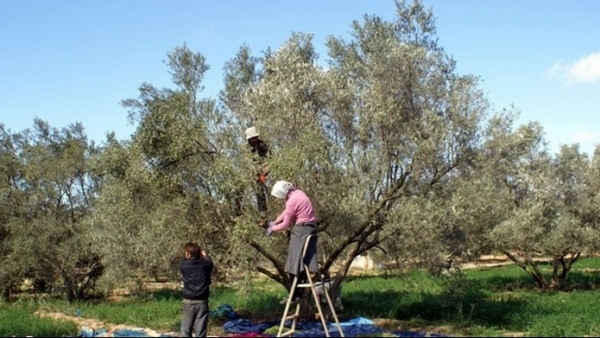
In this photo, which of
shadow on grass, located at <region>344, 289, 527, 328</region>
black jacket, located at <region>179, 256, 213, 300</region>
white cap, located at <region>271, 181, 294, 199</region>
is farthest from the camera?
shadow on grass, located at <region>344, 289, 527, 328</region>

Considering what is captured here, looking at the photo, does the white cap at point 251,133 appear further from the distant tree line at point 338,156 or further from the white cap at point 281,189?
the white cap at point 281,189

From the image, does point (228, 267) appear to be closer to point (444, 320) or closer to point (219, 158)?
point (219, 158)

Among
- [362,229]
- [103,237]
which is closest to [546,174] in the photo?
[362,229]

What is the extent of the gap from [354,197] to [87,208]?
19.8m

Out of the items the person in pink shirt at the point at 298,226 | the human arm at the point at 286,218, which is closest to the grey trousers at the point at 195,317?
the person in pink shirt at the point at 298,226

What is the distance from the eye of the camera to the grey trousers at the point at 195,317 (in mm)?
11266

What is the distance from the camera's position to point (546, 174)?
82.9 feet

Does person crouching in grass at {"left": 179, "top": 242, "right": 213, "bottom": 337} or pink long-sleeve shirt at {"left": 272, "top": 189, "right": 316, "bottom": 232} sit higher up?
pink long-sleeve shirt at {"left": 272, "top": 189, "right": 316, "bottom": 232}

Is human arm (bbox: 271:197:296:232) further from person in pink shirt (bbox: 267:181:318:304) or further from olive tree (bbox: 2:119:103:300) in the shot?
olive tree (bbox: 2:119:103:300)

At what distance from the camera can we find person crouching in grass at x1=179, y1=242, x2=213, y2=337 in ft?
36.8

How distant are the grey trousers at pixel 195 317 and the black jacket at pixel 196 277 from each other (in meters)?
0.13

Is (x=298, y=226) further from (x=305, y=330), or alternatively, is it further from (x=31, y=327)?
(x=31, y=327)

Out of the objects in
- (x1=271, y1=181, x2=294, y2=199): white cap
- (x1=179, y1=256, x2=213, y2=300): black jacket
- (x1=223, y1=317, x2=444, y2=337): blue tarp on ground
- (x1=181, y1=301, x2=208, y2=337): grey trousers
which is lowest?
(x1=223, y1=317, x2=444, y2=337): blue tarp on ground

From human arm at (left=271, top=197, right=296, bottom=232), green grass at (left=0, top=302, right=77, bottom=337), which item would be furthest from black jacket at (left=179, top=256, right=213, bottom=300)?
green grass at (left=0, top=302, right=77, bottom=337)
